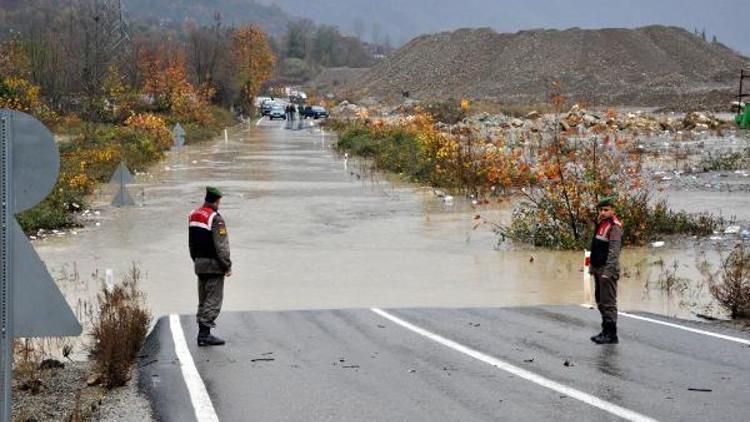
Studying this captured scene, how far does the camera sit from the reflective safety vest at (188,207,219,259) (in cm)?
1059

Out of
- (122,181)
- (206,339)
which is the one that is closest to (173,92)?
(122,181)

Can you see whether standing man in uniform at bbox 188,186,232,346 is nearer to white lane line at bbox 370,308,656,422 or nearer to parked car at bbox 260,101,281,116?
white lane line at bbox 370,308,656,422

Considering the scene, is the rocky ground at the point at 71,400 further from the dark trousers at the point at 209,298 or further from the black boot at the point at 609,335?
the black boot at the point at 609,335

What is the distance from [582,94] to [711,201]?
263ft

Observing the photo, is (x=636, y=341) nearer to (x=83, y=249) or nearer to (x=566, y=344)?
(x=566, y=344)

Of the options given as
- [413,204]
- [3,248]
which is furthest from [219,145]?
[3,248]

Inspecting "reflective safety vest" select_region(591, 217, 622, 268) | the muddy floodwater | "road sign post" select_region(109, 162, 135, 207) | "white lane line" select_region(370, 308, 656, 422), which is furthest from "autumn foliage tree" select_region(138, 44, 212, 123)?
"reflective safety vest" select_region(591, 217, 622, 268)

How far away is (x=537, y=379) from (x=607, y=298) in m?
2.11

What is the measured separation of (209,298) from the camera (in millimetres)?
10633

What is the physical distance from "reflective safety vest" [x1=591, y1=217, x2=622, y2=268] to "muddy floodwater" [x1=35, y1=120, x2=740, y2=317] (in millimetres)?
2988

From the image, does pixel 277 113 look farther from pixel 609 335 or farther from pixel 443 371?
pixel 443 371

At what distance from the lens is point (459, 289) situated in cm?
1552

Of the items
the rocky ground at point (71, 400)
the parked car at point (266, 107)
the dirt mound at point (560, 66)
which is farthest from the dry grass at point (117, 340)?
the dirt mound at point (560, 66)

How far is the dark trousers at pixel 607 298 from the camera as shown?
10.4m
